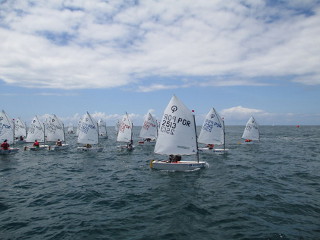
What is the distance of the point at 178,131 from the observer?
28234mm

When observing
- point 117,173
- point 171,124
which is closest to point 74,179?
point 117,173

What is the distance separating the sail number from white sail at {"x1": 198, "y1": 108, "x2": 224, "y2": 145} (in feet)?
53.1

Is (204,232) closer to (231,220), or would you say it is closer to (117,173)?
(231,220)

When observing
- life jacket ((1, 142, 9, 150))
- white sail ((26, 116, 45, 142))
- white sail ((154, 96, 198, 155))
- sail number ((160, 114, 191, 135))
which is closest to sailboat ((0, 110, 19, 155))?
life jacket ((1, 142, 9, 150))

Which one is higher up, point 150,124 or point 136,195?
point 150,124

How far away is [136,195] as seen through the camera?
1950 cm

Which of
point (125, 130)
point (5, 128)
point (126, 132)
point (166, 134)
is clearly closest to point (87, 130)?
point (125, 130)

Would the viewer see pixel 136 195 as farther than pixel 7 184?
No

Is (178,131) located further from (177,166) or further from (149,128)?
(149,128)

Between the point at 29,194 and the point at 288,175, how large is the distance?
1055 inches

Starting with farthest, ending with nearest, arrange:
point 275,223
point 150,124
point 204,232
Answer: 1. point 150,124
2. point 275,223
3. point 204,232

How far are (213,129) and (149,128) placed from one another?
806 inches

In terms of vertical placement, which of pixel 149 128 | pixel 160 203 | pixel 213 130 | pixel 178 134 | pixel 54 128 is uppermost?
pixel 54 128

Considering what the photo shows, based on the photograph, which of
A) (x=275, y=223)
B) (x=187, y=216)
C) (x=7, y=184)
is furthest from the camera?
(x=7, y=184)
